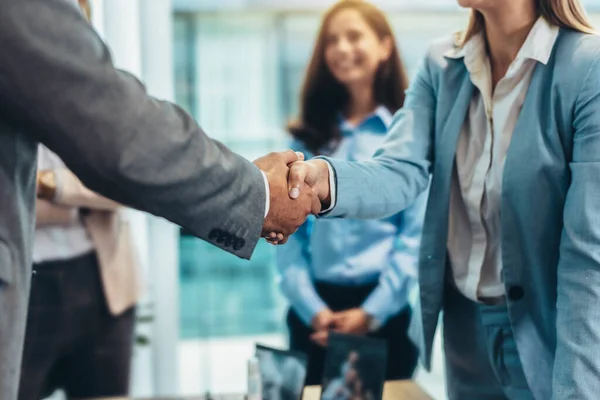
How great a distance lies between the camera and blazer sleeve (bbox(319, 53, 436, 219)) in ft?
4.75

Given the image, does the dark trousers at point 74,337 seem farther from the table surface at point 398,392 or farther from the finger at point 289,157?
the finger at point 289,157

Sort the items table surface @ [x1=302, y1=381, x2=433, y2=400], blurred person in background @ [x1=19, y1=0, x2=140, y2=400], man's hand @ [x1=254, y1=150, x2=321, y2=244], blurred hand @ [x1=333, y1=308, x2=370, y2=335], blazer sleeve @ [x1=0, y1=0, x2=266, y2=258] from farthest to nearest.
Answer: blurred hand @ [x1=333, y1=308, x2=370, y2=335], blurred person in background @ [x1=19, y1=0, x2=140, y2=400], table surface @ [x1=302, y1=381, x2=433, y2=400], man's hand @ [x1=254, y1=150, x2=321, y2=244], blazer sleeve @ [x1=0, y1=0, x2=266, y2=258]

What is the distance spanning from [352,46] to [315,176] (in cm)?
89

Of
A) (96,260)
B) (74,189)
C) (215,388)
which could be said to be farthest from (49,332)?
(215,388)

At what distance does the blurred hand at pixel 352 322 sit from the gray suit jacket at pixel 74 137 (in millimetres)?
1066

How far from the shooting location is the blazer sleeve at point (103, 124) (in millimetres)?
880

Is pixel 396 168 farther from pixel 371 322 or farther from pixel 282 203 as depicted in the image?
pixel 371 322

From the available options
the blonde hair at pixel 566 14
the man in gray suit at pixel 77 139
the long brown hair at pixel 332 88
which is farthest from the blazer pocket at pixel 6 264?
the long brown hair at pixel 332 88

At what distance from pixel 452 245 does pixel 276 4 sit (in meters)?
1.84

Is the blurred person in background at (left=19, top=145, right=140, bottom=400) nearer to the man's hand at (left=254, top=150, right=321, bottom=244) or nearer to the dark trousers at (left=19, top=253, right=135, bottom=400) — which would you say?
the dark trousers at (left=19, top=253, right=135, bottom=400)

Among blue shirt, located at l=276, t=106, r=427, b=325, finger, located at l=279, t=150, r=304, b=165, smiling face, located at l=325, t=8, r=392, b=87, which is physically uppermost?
smiling face, located at l=325, t=8, r=392, b=87

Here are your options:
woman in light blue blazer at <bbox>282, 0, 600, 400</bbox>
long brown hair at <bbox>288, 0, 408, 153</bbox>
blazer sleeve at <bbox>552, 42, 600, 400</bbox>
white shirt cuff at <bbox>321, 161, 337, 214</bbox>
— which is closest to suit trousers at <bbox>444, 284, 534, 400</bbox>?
woman in light blue blazer at <bbox>282, 0, 600, 400</bbox>

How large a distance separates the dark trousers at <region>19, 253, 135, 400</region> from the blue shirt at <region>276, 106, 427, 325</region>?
0.52 m

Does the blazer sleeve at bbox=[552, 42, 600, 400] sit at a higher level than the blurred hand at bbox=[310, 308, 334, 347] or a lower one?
higher
